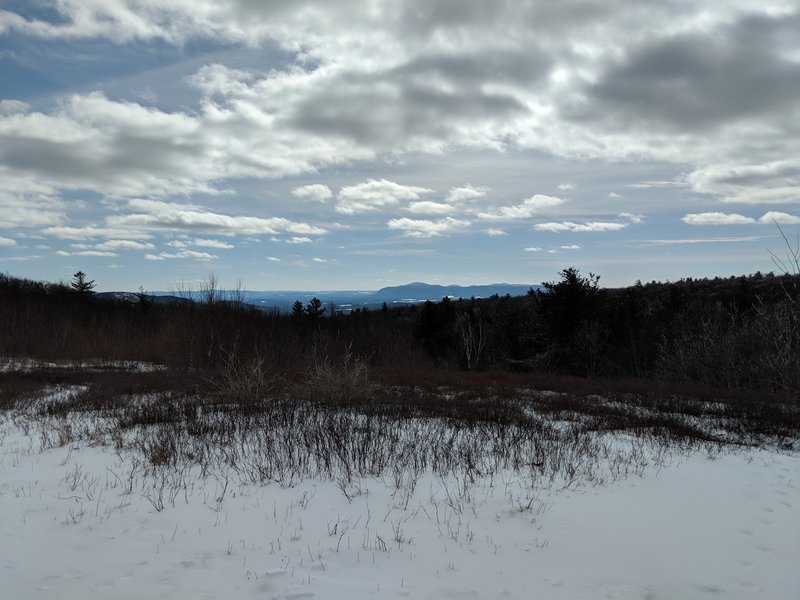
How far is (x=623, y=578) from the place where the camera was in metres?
3.90

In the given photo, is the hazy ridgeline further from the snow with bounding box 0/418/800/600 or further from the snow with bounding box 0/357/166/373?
the snow with bounding box 0/418/800/600

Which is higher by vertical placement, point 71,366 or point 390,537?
point 390,537

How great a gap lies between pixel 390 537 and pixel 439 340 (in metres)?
53.0

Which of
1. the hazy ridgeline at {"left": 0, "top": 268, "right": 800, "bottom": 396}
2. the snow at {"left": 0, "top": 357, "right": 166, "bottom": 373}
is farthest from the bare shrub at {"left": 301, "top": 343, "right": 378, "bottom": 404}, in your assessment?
the snow at {"left": 0, "top": 357, "right": 166, "bottom": 373}

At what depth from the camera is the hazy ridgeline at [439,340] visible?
17.9 m

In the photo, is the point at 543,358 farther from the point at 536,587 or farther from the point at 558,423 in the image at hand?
the point at 536,587

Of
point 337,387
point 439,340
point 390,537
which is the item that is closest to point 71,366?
point 337,387

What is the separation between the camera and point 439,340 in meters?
57.3

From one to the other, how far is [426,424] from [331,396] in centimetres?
366

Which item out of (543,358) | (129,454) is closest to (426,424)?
(129,454)

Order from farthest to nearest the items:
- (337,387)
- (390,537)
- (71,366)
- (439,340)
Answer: (439,340), (71,366), (337,387), (390,537)

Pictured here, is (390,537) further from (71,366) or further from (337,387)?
(71,366)

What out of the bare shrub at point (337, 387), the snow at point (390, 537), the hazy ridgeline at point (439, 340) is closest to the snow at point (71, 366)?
the hazy ridgeline at point (439, 340)

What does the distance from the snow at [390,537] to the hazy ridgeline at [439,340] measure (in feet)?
20.1
